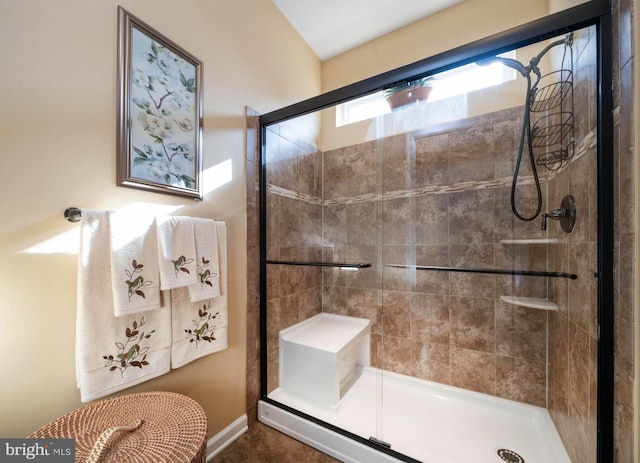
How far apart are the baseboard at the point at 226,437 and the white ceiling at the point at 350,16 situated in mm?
2742

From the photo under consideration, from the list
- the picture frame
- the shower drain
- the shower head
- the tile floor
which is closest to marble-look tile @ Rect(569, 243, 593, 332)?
the shower drain

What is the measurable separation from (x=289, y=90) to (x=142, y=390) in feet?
6.72

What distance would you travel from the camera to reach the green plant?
131cm

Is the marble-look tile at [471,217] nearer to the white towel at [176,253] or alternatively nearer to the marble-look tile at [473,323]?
the marble-look tile at [473,323]

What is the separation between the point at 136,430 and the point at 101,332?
343mm

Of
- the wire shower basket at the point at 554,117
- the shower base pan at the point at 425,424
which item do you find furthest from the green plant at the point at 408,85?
the shower base pan at the point at 425,424

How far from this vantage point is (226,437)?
1.36 metres

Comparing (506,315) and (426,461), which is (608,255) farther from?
(426,461)

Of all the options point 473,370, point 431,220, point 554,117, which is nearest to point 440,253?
point 431,220

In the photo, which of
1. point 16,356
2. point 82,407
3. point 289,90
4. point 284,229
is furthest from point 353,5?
point 82,407

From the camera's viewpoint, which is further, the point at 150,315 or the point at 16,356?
the point at 150,315

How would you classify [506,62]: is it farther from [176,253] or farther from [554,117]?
[176,253]

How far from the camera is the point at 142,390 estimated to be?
104 centimetres

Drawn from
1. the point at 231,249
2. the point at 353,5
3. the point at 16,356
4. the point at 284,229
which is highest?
the point at 353,5
